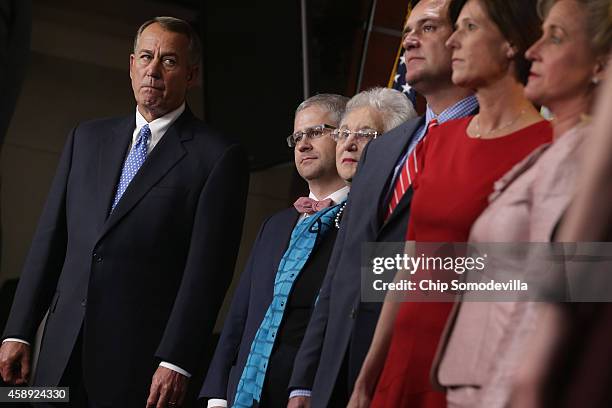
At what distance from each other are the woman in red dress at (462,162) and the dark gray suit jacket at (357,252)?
167 mm

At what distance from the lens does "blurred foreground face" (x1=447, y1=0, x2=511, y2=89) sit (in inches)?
84.1

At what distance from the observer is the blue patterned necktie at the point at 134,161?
3.52 meters

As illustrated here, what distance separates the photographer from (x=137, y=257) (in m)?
3.44

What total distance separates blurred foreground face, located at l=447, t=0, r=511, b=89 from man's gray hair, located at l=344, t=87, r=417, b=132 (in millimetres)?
892

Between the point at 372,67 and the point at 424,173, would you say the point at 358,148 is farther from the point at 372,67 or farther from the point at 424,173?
the point at 372,67

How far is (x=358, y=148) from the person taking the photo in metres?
3.11

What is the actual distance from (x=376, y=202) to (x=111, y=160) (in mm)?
1281

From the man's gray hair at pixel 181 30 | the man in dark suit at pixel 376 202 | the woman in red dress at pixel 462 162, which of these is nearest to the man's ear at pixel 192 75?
the man's gray hair at pixel 181 30

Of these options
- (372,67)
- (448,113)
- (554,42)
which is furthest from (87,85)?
(554,42)

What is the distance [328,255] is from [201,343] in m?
0.55

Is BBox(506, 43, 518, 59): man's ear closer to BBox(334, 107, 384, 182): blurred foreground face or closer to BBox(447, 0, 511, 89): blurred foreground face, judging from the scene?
BBox(447, 0, 511, 89): blurred foreground face

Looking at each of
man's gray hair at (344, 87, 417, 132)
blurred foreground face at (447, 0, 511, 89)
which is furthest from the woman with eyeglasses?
blurred foreground face at (447, 0, 511, 89)

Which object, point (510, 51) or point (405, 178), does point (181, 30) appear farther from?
point (510, 51)

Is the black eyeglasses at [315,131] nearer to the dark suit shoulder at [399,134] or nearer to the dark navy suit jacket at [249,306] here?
the dark navy suit jacket at [249,306]
